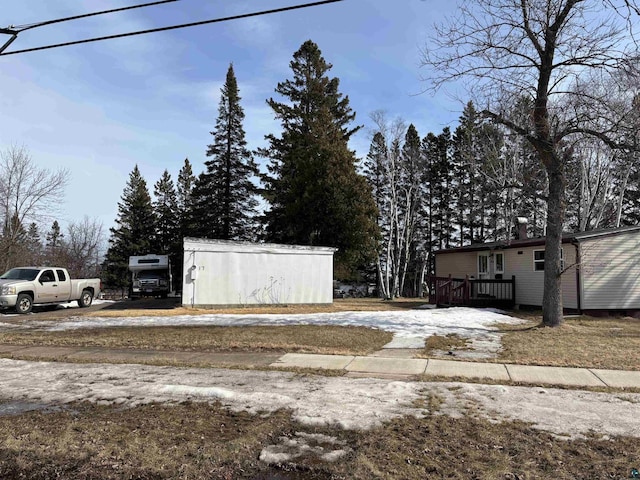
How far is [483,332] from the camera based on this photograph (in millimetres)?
12680

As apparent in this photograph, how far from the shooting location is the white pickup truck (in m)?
17.4

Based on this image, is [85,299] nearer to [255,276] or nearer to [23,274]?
[23,274]

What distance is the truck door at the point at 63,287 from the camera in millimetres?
19391

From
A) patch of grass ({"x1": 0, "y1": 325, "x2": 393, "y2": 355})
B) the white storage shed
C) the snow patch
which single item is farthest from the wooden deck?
the snow patch

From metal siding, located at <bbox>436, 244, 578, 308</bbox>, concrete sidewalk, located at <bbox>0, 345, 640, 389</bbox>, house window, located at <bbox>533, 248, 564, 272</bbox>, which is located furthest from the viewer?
house window, located at <bbox>533, 248, 564, 272</bbox>

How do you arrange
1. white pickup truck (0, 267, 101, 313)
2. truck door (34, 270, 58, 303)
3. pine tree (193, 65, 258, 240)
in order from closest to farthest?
white pickup truck (0, 267, 101, 313)
truck door (34, 270, 58, 303)
pine tree (193, 65, 258, 240)

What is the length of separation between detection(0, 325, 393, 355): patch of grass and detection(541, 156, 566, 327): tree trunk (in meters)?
5.11

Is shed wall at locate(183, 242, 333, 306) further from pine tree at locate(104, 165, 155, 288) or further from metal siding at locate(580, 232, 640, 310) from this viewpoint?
pine tree at locate(104, 165, 155, 288)

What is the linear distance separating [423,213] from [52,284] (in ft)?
122

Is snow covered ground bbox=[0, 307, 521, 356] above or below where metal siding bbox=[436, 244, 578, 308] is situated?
below

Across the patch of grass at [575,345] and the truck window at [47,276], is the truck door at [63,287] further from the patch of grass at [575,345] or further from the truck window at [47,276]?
the patch of grass at [575,345]

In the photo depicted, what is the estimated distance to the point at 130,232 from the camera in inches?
1978

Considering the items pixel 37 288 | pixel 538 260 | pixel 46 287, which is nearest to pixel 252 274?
pixel 46 287

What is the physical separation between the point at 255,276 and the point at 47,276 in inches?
326
